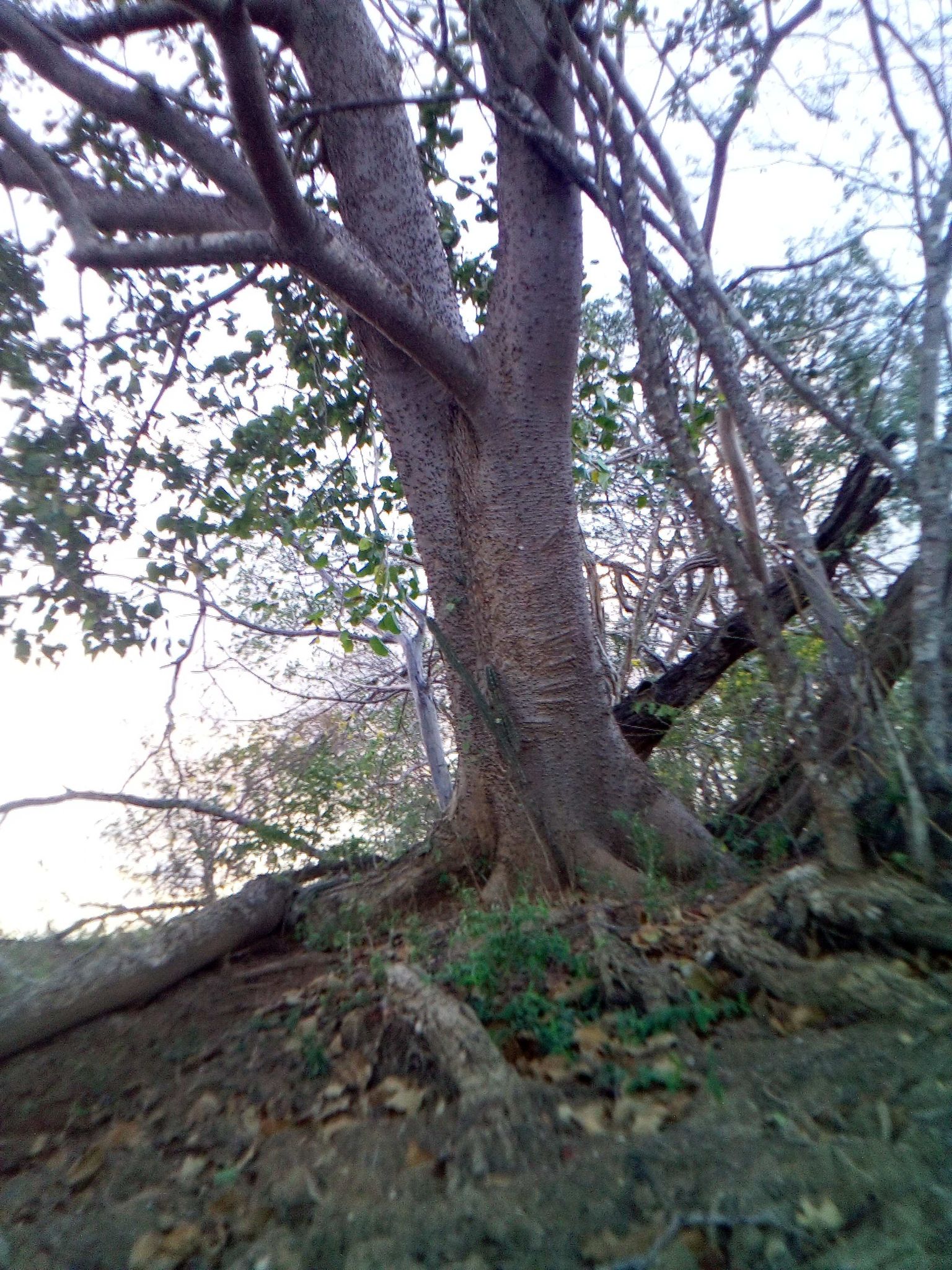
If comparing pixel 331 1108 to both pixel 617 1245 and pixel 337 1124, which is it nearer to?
pixel 337 1124

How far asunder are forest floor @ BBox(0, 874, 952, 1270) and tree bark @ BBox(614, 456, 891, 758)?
218cm

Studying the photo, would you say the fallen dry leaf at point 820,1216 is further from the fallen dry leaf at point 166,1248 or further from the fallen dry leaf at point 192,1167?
the fallen dry leaf at point 192,1167

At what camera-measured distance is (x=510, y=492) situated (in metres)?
4.91

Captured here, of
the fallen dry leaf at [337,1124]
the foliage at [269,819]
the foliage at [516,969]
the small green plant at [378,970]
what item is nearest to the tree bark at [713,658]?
the foliage at [269,819]

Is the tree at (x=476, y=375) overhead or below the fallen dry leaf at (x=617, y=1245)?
overhead

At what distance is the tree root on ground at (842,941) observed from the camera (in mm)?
3090

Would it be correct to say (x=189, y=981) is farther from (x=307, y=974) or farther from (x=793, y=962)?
(x=793, y=962)

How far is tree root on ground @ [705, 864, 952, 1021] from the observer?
122 inches

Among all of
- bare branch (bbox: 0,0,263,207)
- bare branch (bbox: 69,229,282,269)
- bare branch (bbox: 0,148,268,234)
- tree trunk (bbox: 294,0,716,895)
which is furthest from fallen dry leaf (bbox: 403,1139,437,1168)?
bare branch (bbox: 0,0,263,207)

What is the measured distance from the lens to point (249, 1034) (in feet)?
12.2

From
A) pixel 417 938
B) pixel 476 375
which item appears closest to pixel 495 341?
pixel 476 375

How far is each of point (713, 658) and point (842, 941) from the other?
297cm

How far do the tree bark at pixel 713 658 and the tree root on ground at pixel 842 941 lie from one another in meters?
2.17

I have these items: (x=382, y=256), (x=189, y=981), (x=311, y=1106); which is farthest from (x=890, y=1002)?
(x=382, y=256)
